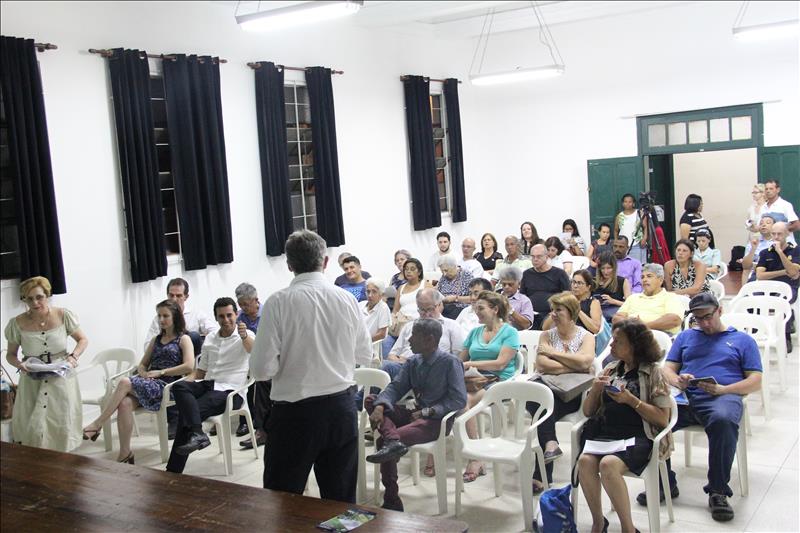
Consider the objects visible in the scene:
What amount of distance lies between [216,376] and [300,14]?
2.89 m

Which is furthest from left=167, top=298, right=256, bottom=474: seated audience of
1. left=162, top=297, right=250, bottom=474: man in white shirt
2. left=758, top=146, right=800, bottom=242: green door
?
left=758, top=146, right=800, bottom=242: green door

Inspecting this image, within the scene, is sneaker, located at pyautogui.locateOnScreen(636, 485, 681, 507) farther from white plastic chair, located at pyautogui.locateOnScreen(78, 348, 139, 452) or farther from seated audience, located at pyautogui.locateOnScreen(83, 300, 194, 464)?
white plastic chair, located at pyautogui.locateOnScreen(78, 348, 139, 452)

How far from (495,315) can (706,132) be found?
6661 millimetres

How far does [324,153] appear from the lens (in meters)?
8.95

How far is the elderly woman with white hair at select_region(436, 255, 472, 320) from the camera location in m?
7.04

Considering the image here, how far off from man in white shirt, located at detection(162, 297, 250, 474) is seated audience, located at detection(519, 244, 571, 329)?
2.46 meters

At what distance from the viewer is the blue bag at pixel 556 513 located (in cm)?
354

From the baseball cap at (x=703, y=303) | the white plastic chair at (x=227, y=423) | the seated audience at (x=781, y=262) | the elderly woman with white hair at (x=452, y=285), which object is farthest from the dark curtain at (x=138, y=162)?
the seated audience at (x=781, y=262)

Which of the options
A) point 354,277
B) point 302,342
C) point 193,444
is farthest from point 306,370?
point 354,277

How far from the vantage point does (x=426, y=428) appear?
4.27 meters

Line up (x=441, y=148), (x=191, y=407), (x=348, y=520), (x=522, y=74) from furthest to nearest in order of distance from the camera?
(x=441, y=148)
(x=522, y=74)
(x=191, y=407)
(x=348, y=520)

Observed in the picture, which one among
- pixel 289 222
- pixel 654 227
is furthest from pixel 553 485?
pixel 654 227

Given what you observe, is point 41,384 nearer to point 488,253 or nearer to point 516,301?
point 516,301

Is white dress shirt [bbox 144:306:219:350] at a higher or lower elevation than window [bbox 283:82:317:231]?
lower
